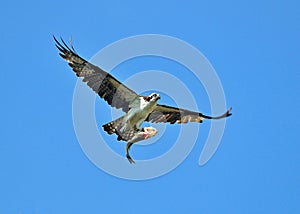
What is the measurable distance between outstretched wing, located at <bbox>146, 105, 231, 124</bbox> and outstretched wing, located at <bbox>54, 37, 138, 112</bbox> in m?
1.33

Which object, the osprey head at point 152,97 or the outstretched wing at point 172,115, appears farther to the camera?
the outstretched wing at point 172,115

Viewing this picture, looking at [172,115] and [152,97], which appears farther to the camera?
[172,115]

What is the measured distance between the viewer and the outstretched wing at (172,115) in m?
40.4

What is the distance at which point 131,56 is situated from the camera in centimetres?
3928

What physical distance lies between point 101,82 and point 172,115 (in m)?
3.12

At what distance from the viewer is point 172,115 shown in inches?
1608

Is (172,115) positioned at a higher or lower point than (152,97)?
higher

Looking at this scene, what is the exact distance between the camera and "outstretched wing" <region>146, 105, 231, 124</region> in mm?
40406

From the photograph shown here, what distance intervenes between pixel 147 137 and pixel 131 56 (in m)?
2.70

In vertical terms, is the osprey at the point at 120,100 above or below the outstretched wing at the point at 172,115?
below

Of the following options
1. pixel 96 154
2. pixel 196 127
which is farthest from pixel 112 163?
pixel 196 127

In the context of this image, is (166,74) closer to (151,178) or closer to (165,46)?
(165,46)

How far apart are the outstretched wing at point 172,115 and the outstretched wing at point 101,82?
4.36 feet

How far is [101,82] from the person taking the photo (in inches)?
1539
